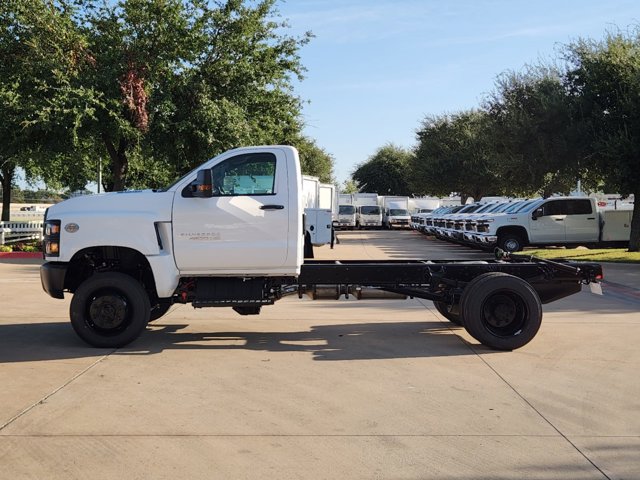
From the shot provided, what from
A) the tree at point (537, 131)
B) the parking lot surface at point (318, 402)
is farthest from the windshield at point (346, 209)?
the parking lot surface at point (318, 402)

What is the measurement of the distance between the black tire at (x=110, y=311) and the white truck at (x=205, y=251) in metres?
0.01

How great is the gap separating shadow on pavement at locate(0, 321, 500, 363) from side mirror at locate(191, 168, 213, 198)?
182cm

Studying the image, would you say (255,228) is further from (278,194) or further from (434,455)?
(434,455)

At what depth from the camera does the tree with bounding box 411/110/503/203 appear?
46500mm

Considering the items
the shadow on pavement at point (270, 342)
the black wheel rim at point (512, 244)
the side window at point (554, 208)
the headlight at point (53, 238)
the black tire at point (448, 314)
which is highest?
the side window at point (554, 208)

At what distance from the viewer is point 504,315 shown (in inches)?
325

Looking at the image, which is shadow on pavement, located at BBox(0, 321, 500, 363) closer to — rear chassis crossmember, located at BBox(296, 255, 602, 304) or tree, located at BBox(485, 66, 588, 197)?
rear chassis crossmember, located at BBox(296, 255, 602, 304)

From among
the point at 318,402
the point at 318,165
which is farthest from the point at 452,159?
the point at 318,402

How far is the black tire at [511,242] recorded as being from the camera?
2308cm

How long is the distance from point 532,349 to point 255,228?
3553mm

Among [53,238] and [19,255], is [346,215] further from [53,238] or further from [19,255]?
[53,238]

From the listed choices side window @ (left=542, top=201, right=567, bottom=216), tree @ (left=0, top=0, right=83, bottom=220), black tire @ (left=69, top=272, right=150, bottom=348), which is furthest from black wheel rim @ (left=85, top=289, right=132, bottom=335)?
side window @ (left=542, top=201, right=567, bottom=216)

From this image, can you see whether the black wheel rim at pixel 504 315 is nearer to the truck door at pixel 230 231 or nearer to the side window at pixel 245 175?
the truck door at pixel 230 231

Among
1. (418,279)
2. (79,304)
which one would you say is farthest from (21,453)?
(418,279)
